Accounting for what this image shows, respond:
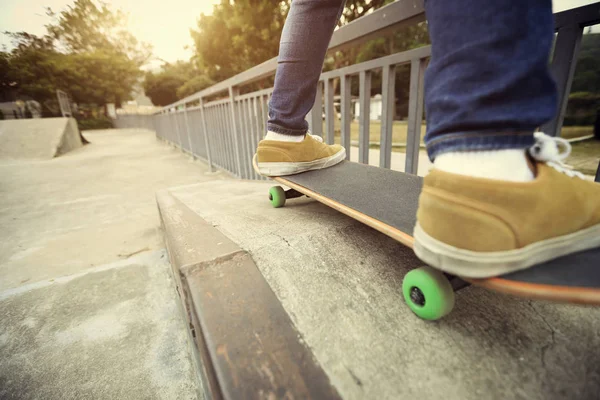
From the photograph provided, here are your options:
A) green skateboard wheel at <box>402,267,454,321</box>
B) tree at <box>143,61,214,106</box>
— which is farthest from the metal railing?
tree at <box>143,61,214,106</box>

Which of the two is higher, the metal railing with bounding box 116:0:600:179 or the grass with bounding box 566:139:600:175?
the metal railing with bounding box 116:0:600:179

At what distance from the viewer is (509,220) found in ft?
1.72

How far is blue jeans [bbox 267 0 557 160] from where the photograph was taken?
0.50m

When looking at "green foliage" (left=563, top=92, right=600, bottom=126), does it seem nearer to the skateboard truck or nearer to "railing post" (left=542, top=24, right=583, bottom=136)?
"railing post" (left=542, top=24, right=583, bottom=136)

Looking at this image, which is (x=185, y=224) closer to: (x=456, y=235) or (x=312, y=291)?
(x=312, y=291)

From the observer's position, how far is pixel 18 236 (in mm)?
2377

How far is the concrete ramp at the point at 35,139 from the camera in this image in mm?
7648

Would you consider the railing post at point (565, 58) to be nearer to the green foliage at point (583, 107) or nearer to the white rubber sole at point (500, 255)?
the white rubber sole at point (500, 255)

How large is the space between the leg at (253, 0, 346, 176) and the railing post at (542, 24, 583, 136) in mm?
907

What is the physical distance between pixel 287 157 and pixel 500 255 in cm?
105

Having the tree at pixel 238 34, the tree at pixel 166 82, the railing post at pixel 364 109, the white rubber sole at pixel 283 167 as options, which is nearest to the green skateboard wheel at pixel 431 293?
the white rubber sole at pixel 283 167

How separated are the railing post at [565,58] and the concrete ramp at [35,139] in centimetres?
1044

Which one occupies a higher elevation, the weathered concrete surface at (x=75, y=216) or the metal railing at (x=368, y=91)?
the metal railing at (x=368, y=91)

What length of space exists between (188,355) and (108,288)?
0.73m
